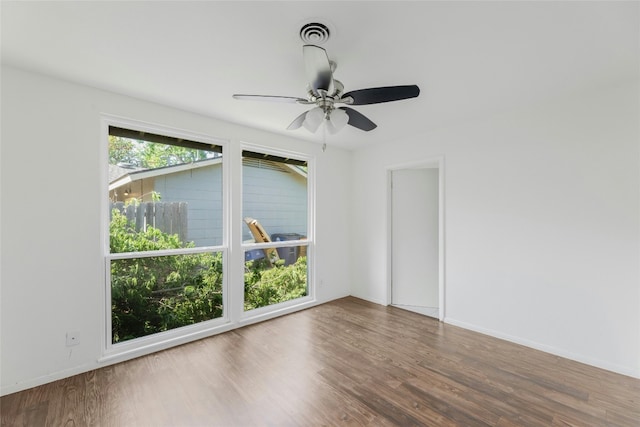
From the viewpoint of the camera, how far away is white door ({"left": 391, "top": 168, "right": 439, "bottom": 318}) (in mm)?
4012

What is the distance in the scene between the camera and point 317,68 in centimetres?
162

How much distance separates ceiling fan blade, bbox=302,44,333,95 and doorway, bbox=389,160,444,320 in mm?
2506

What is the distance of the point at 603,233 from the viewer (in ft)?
7.90

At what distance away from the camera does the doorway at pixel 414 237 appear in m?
4.01

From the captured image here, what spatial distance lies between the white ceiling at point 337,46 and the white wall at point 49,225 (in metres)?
0.20

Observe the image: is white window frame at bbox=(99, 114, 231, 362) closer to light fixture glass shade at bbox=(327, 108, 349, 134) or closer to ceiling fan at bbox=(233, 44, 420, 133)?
ceiling fan at bbox=(233, 44, 420, 133)

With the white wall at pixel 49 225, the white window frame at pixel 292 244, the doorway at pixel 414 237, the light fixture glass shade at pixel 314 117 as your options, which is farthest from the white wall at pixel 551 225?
the white wall at pixel 49 225

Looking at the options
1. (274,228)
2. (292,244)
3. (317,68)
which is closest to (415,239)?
(292,244)

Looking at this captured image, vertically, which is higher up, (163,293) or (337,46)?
(337,46)

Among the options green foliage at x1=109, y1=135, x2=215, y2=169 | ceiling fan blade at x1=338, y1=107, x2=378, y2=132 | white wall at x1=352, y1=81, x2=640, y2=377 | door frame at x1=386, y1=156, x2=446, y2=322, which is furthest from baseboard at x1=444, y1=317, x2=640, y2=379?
green foliage at x1=109, y1=135, x2=215, y2=169

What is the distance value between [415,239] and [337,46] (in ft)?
9.83

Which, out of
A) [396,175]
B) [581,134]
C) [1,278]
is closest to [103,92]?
[1,278]

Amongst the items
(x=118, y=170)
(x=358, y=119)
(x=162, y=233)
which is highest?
(x=358, y=119)

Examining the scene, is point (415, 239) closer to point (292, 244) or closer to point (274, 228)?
point (292, 244)
